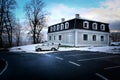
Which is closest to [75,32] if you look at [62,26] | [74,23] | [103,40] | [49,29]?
[74,23]

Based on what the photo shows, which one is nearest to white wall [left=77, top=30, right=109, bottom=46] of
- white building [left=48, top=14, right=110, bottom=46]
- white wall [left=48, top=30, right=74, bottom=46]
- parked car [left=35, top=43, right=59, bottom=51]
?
white building [left=48, top=14, right=110, bottom=46]

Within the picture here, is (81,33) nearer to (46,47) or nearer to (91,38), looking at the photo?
(91,38)

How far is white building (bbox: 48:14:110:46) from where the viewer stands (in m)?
37.5

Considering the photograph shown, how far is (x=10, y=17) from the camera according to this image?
133ft

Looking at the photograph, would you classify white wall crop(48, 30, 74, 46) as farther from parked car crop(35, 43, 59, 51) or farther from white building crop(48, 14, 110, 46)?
parked car crop(35, 43, 59, 51)

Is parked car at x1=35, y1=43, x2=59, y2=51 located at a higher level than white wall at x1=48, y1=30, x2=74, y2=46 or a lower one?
lower

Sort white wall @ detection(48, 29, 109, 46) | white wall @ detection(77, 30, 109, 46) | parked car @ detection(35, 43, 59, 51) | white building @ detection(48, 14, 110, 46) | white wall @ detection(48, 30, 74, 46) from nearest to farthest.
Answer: parked car @ detection(35, 43, 59, 51) → white wall @ detection(48, 29, 109, 46) → white building @ detection(48, 14, 110, 46) → white wall @ detection(77, 30, 109, 46) → white wall @ detection(48, 30, 74, 46)

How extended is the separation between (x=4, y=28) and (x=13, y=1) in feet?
24.2

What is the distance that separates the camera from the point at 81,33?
3794 cm

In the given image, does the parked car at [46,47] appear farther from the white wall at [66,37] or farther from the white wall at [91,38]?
the white wall at [91,38]

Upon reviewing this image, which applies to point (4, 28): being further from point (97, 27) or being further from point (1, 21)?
point (97, 27)

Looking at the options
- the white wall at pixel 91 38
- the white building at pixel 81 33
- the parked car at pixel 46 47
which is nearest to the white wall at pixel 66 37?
the white building at pixel 81 33

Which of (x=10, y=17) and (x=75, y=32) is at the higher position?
(x=10, y=17)

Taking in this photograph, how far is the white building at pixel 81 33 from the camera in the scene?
123 feet
